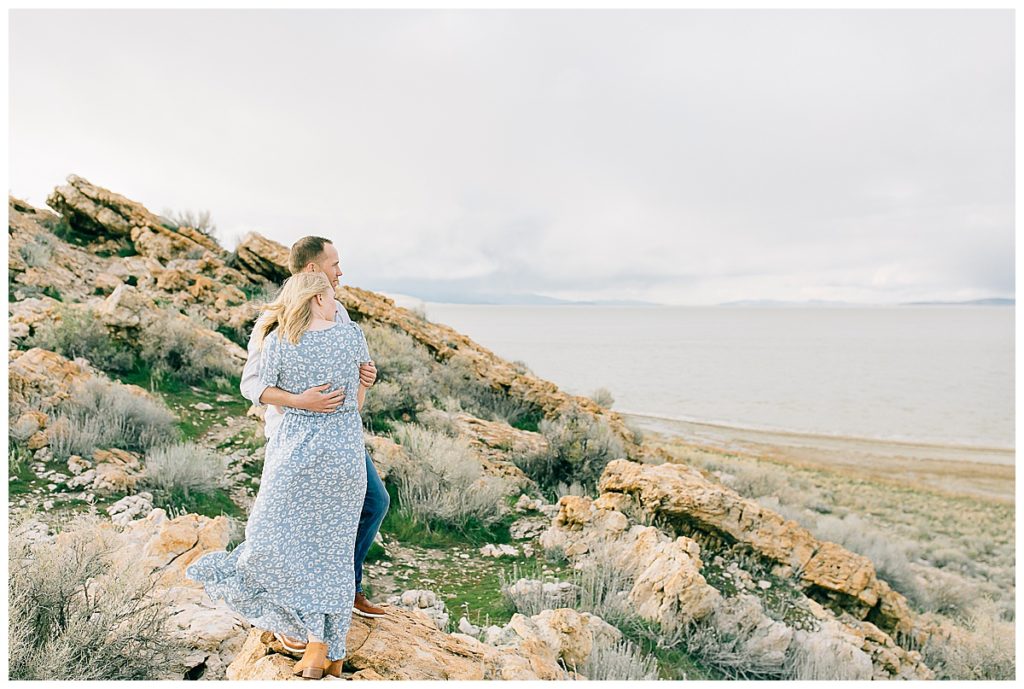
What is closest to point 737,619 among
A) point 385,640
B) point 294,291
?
point 385,640

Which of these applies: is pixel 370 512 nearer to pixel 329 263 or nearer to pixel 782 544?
pixel 329 263

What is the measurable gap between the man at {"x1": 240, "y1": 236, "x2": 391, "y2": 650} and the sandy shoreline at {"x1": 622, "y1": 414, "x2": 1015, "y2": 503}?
49.1 ft

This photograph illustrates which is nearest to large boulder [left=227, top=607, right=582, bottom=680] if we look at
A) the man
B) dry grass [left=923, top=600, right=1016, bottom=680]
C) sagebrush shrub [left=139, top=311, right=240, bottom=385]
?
the man

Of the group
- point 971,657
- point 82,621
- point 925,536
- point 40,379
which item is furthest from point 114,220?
point 925,536

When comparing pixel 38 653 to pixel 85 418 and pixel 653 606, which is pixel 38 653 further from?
pixel 653 606

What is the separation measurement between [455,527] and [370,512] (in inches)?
100

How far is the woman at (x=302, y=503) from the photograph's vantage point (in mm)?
2754

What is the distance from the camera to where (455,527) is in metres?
5.52

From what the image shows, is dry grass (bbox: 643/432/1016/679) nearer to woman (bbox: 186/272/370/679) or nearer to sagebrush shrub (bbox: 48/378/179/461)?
woman (bbox: 186/272/370/679)

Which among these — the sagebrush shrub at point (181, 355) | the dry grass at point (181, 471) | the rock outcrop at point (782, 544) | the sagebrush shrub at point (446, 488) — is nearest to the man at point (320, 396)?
the sagebrush shrub at point (446, 488)

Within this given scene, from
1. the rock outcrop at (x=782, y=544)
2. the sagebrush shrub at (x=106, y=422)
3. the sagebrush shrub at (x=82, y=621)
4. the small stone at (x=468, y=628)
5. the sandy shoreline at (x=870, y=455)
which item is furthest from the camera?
the sandy shoreline at (x=870, y=455)

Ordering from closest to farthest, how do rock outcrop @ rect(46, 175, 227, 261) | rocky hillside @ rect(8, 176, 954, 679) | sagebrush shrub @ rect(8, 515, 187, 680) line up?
1. sagebrush shrub @ rect(8, 515, 187, 680)
2. rocky hillside @ rect(8, 176, 954, 679)
3. rock outcrop @ rect(46, 175, 227, 261)

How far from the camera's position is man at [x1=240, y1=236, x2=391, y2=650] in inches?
109

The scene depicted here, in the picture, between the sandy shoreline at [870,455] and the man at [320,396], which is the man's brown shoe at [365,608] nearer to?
the man at [320,396]
